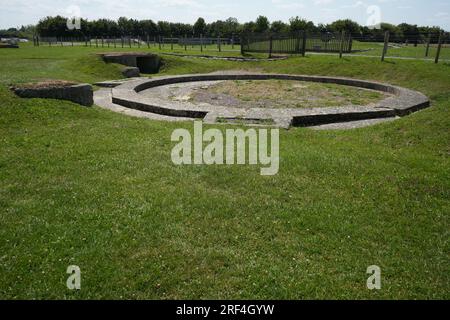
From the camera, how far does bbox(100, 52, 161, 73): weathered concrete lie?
18.4 meters

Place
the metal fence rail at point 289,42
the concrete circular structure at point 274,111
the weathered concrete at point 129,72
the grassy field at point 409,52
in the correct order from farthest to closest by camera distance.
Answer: the metal fence rail at point 289,42, the grassy field at point 409,52, the weathered concrete at point 129,72, the concrete circular structure at point 274,111

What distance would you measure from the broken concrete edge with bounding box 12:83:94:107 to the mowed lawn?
1396 millimetres

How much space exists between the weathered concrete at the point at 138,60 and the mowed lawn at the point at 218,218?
12.1 metres

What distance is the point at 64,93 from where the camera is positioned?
8.80m

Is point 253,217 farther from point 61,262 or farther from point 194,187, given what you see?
point 61,262

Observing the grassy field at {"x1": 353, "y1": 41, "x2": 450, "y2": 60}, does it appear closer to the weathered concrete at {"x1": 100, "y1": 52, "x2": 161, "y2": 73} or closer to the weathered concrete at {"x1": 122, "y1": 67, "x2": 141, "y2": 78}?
the weathered concrete at {"x1": 100, "y1": 52, "x2": 161, "y2": 73}

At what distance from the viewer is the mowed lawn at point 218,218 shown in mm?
3117

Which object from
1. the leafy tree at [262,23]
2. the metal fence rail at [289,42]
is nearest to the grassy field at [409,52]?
the metal fence rail at [289,42]

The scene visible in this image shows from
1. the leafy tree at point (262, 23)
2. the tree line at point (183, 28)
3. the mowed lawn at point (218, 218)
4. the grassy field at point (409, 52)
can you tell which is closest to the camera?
the mowed lawn at point (218, 218)

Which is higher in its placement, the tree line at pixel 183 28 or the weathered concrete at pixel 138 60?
the tree line at pixel 183 28

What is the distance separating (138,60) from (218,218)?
17.4 metres

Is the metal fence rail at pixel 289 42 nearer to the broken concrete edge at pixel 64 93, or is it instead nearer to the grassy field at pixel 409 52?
the grassy field at pixel 409 52
